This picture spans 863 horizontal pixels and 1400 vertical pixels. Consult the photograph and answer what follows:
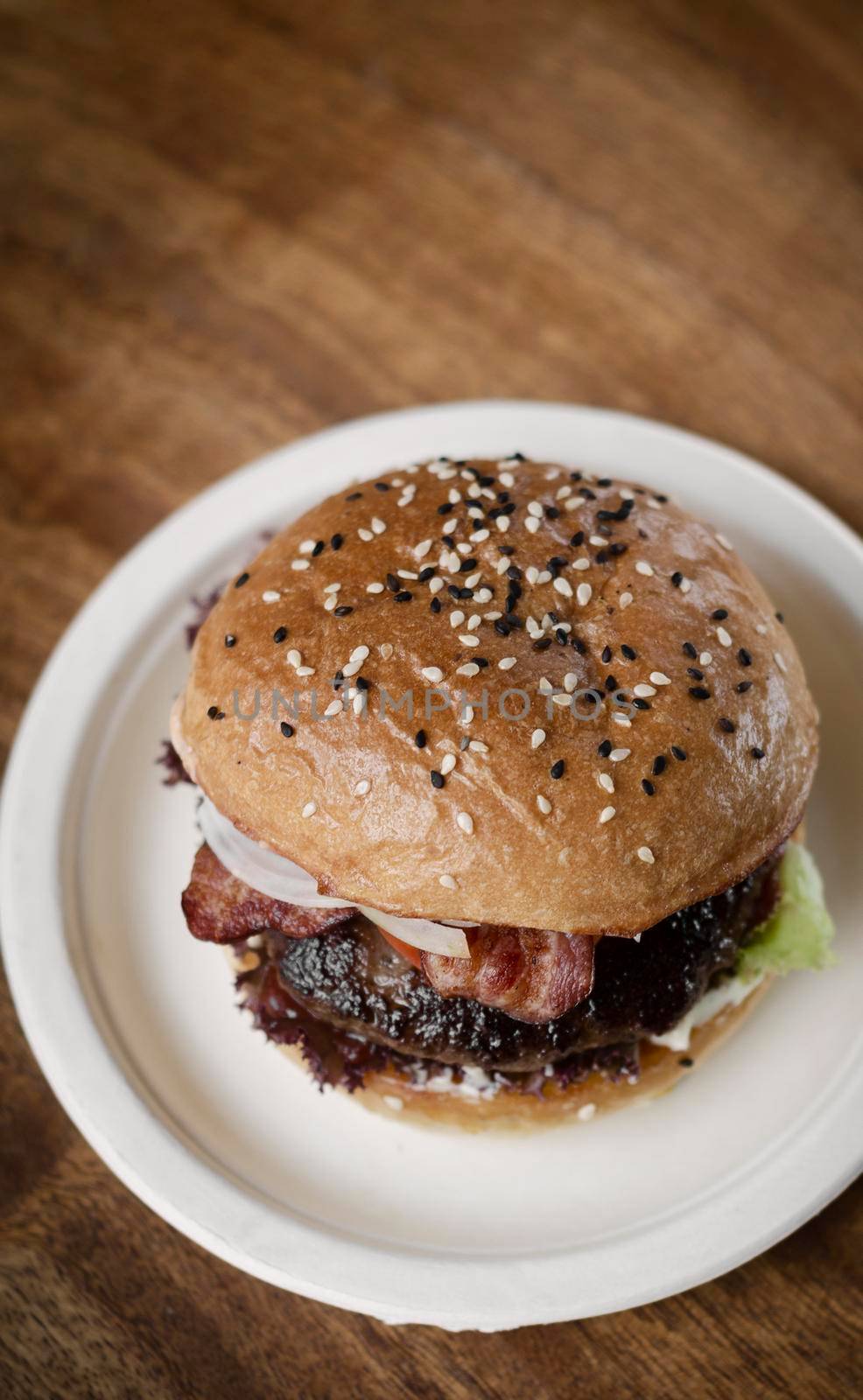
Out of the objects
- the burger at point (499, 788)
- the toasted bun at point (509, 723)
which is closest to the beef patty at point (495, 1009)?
the burger at point (499, 788)

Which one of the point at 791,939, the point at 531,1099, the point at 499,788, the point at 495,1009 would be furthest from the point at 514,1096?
the point at 499,788

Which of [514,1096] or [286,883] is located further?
Answer: [514,1096]

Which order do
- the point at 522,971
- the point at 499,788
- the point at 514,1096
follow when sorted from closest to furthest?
the point at 499,788
the point at 522,971
the point at 514,1096

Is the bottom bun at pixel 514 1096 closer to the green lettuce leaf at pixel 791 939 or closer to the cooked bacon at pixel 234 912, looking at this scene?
the green lettuce leaf at pixel 791 939

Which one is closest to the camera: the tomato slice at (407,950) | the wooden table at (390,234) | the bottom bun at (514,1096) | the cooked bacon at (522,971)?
the cooked bacon at (522,971)

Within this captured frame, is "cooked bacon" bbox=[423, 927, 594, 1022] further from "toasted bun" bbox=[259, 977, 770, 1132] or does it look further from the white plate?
the white plate

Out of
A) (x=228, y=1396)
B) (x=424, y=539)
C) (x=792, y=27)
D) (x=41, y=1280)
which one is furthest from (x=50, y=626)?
(x=792, y=27)

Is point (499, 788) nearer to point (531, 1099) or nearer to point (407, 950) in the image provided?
point (407, 950)
